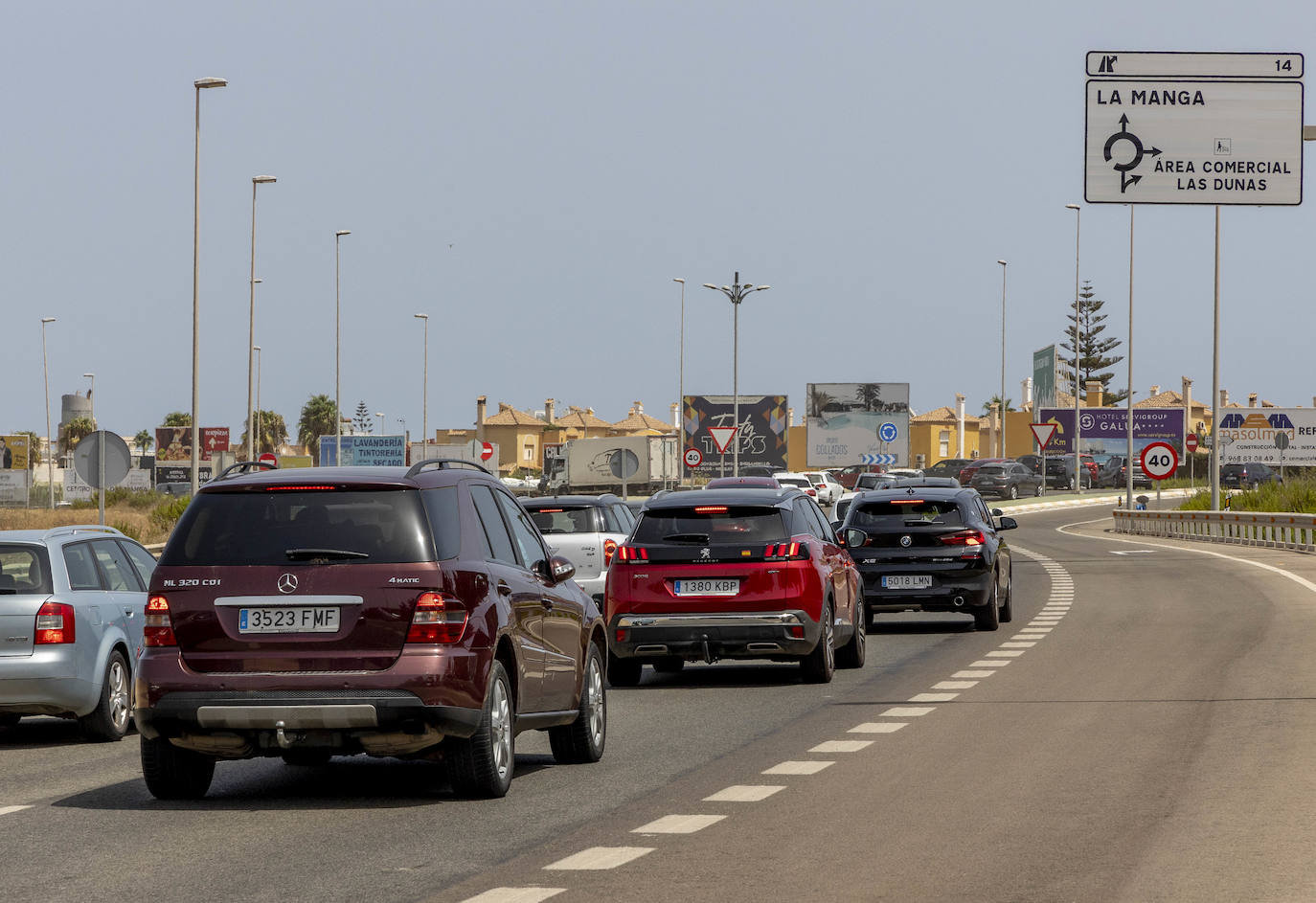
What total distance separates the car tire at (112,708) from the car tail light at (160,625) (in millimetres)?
3990

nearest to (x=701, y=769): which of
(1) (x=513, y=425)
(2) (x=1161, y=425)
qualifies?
(2) (x=1161, y=425)

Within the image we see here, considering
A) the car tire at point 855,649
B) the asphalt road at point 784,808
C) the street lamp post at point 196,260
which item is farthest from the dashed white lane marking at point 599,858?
the street lamp post at point 196,260

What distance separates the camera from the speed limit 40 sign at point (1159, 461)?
5362cm

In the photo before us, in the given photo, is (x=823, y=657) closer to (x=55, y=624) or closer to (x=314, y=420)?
(x=55, y=624)

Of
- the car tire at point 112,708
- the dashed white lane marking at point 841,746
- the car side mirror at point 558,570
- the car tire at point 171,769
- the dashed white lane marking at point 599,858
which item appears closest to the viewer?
the dashed white lane marking at point 599,858

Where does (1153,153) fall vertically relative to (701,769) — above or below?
above

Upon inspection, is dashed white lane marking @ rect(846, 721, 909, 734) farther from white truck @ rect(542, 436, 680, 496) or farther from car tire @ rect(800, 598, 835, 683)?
white truck @ rect(542, 436, 680, 496)

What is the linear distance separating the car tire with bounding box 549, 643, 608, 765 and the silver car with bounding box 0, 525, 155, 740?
10.8 ft

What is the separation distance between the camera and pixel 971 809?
372 inches

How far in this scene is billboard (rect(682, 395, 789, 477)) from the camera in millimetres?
96188

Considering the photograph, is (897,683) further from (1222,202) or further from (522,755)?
(1222,202)

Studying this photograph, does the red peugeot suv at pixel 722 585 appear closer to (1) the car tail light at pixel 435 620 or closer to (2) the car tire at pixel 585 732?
(2) the car tire at pixel 585 732

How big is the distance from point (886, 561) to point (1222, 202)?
578 centimetres

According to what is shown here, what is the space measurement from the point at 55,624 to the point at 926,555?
1210cm
